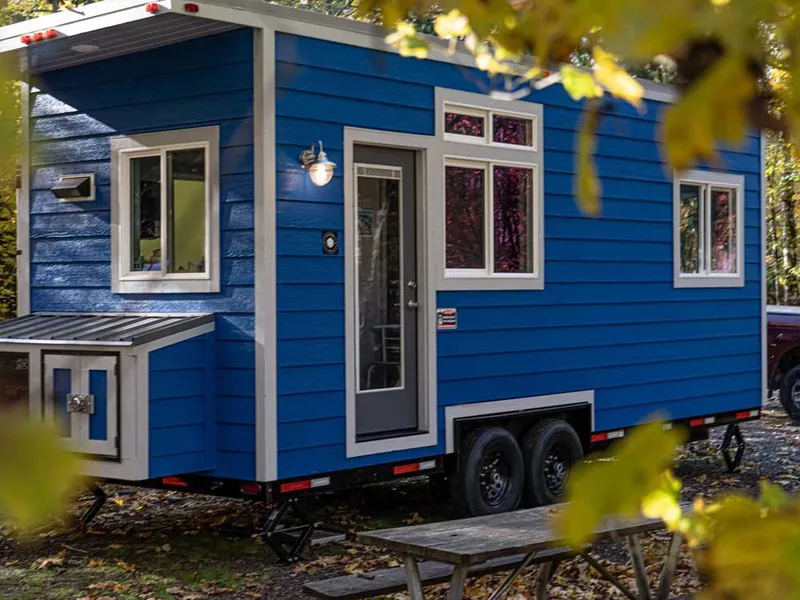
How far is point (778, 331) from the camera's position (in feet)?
49.7

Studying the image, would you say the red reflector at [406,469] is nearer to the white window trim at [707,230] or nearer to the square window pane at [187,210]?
the square window pane at [187,210]

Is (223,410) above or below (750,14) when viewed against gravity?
below

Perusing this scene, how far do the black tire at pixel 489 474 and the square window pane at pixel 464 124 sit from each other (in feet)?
6.98

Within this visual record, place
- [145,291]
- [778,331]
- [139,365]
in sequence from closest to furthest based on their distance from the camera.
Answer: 1. [139,365]
2. [145,291]
3. [778,331]

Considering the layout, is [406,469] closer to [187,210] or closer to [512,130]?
[187,210]

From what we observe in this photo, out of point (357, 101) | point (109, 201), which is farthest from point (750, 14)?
point (109, 201)

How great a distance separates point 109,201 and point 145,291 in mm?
707

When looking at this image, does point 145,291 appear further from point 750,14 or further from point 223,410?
point 750,14

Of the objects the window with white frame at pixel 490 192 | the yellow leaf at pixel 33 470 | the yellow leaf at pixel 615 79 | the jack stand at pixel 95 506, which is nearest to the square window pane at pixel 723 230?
the window with white frame at pixel 490 192

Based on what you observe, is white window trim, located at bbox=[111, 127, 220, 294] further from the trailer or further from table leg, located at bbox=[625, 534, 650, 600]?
table leg, located at bbox=[625, 534, 650, 600]

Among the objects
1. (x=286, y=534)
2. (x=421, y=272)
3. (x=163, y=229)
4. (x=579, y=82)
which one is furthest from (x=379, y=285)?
(x=579, y=82)

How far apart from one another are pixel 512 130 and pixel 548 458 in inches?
96.9

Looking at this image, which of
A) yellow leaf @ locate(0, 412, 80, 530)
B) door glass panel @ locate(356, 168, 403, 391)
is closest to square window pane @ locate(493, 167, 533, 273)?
door glass panel @ locate(356, 168, 403, 391)

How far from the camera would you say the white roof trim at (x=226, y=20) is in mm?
6734
